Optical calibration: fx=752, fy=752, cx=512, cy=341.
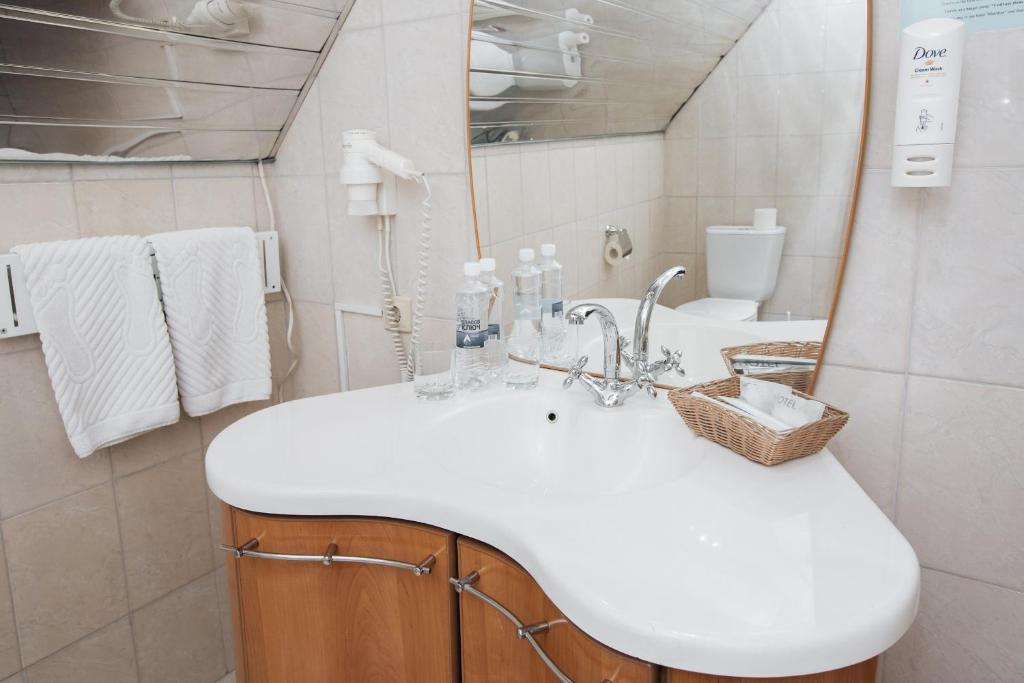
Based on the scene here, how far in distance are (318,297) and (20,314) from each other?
2.04 feet

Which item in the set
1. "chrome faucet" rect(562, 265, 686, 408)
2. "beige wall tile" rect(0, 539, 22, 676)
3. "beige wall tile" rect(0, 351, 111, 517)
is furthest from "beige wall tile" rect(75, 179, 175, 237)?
"chrome faucet" rect(562, 265, 686, 408)

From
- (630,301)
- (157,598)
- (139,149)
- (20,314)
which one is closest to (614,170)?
(630,301)

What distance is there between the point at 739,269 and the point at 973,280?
33 centimetres

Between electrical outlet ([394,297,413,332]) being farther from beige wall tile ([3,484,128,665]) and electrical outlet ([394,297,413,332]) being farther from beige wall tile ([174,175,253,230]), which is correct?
beige wall tile ([3,484,128,665])

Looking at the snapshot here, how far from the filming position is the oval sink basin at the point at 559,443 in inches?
46.9

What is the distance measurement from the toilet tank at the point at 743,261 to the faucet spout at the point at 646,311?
6 centimetres

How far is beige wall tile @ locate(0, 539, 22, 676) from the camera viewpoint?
1.43m

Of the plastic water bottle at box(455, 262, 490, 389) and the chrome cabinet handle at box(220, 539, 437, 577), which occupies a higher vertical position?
the plastic water bottle at box(455, 262, 490, 389)

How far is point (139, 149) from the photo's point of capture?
1.54 meters

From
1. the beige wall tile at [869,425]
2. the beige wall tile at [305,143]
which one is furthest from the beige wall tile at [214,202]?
the beige wall tile at [869,425]

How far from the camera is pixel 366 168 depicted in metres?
1.52

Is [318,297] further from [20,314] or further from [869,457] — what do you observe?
[869,457]

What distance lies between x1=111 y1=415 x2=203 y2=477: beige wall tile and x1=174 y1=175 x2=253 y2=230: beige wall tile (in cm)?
45

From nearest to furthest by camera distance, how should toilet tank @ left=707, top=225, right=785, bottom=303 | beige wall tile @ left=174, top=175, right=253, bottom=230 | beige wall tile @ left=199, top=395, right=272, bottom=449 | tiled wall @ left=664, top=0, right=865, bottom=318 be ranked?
tiled wall @ left=664, top=0, right=865, bottom=318 → toilet tank @ left=707, top=225, right=785, bottom=303 → beige wall tile @ left=174, top=175, right=253, bottom=230 → beige wall tile @ left=199, top=395, right=272, bottom=449
